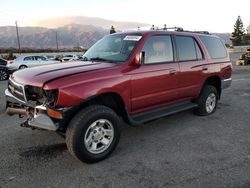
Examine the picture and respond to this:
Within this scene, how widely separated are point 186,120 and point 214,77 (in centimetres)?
129

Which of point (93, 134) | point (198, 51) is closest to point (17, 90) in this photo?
point (93, 134)

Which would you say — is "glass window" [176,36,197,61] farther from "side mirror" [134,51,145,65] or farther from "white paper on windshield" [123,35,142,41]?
"side mirror" [134,51,145,65]

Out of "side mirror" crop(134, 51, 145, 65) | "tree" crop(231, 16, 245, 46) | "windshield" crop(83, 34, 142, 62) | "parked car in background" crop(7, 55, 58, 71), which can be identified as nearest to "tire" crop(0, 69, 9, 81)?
"parked car in background" crop(7, 55, 58, 71)

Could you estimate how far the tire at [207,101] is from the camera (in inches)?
244

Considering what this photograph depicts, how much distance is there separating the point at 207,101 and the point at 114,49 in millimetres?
2755

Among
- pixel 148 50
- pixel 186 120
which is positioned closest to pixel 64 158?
pixel 148 50

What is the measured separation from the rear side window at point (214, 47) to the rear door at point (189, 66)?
371 mm

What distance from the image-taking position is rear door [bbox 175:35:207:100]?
5367mm

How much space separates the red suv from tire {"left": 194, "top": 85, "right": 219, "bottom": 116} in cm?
12

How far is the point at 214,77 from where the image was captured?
651cm

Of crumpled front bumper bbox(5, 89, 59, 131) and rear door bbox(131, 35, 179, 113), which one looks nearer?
crumpled front bumper bbox(5, 89, 59, 131)

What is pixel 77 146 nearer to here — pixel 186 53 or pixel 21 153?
pixel 21 153

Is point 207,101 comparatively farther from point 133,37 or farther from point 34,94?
point 34,94

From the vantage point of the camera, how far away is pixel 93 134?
396 cm
